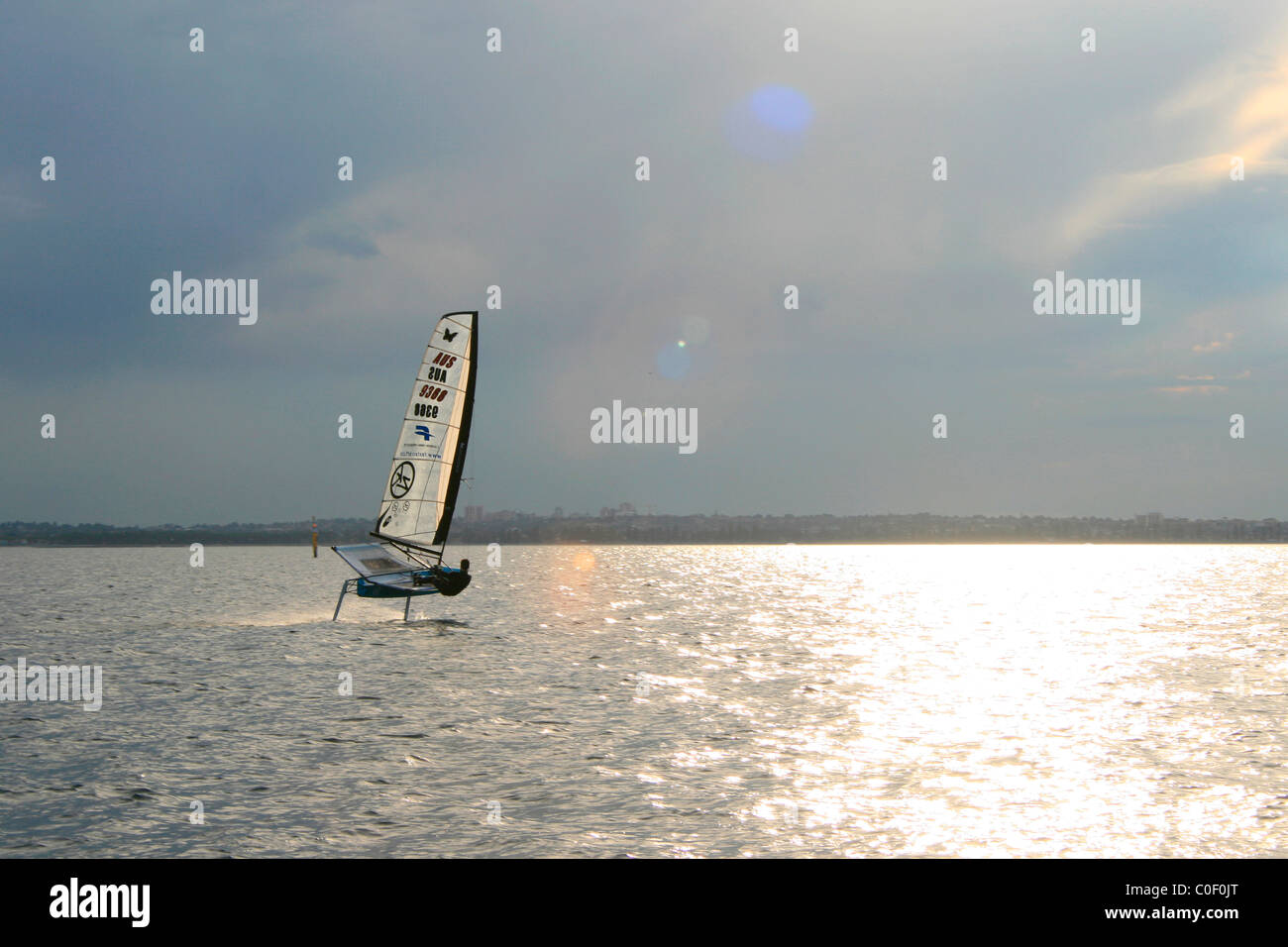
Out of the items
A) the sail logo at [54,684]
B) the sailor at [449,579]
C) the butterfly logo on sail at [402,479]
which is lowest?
the sail logo at [54,684]

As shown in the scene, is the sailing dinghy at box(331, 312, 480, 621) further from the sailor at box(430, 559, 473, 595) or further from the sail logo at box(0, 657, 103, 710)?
the sail logo at box(0, 657, 103, 710)

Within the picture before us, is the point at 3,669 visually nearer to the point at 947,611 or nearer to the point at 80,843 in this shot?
the point at 80,843

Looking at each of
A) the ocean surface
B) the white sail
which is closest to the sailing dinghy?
the white sail

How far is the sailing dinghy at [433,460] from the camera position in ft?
166

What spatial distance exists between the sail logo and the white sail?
53.7 ft

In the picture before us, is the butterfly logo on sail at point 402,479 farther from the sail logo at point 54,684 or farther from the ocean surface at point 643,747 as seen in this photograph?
the sail logo at point 54,684

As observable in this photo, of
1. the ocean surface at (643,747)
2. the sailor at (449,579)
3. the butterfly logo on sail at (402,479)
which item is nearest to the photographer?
the ocean surface at (643,747)

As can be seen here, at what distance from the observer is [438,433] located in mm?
50938

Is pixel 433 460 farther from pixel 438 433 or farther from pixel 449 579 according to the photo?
pixel 449 579

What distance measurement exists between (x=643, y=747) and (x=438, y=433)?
30.8 metres

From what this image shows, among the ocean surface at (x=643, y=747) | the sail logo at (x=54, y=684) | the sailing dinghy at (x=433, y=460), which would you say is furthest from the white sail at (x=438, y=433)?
the sail logo at (x=54, y=684)

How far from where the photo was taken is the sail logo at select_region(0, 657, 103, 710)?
101 feet

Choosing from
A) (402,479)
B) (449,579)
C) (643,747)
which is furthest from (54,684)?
(643,747)
